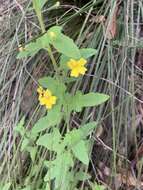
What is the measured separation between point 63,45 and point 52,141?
12.9 inches

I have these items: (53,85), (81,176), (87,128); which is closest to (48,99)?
(53,85)

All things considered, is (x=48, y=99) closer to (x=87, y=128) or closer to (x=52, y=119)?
(x=52, y=119)

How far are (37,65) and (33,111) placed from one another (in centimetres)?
23

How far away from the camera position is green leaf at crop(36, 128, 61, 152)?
157cm

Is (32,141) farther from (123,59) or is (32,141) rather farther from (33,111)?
(123,59)

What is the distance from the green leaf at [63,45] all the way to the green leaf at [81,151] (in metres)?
0.30

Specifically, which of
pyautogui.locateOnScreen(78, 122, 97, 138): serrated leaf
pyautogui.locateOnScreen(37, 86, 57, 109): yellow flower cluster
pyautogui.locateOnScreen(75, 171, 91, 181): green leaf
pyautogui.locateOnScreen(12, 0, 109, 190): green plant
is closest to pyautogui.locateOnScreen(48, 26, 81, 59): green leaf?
pyautogui.locateOnScreen(12, 0, 109, 190): green plant

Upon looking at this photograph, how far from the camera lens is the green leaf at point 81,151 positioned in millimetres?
1539

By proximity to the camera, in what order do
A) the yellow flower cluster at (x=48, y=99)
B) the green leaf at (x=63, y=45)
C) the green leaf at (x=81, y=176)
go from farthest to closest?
the green leaf at (x=81, y=176), the yellow flower cluster at (x=48, y=99), the green leaf at (x=63, y=45)

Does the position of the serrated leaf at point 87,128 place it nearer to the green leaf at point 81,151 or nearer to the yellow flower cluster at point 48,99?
the green leaf at point 81,151

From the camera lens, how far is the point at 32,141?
5.70 feet

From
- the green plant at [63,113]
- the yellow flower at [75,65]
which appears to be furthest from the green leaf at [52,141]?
the yellow flower at [75,65]

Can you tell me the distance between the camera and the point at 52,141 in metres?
1.57

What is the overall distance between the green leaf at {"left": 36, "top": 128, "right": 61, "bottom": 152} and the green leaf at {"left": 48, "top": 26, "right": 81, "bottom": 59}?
296 mm
